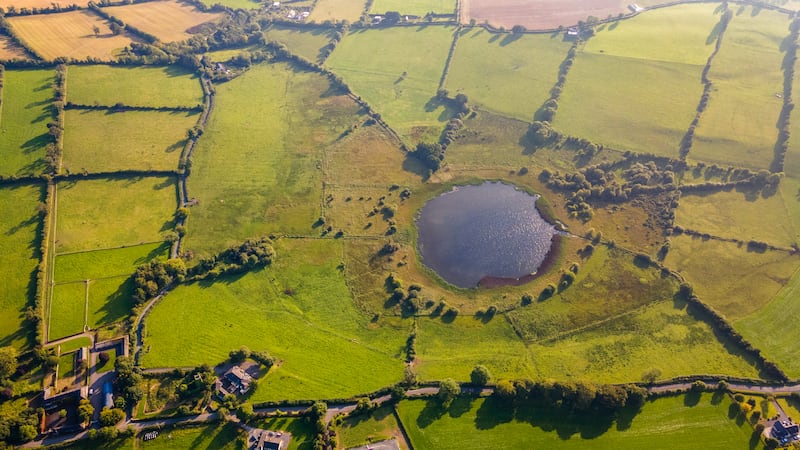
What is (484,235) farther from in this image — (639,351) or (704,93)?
(704,93)

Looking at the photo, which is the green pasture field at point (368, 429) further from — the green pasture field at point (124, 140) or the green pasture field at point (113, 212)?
the green pasture field at point (124, 140)

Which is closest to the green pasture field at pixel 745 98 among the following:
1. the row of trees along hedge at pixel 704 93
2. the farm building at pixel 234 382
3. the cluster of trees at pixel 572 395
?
the row of trees along hedge at pixel 704 93

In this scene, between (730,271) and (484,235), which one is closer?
(730,271)

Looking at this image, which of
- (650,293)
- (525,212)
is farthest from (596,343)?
(525,212)

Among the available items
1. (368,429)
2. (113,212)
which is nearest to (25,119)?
(113,212)

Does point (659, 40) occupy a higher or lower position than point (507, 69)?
higher

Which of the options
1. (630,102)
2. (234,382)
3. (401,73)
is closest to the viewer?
(234,382)
